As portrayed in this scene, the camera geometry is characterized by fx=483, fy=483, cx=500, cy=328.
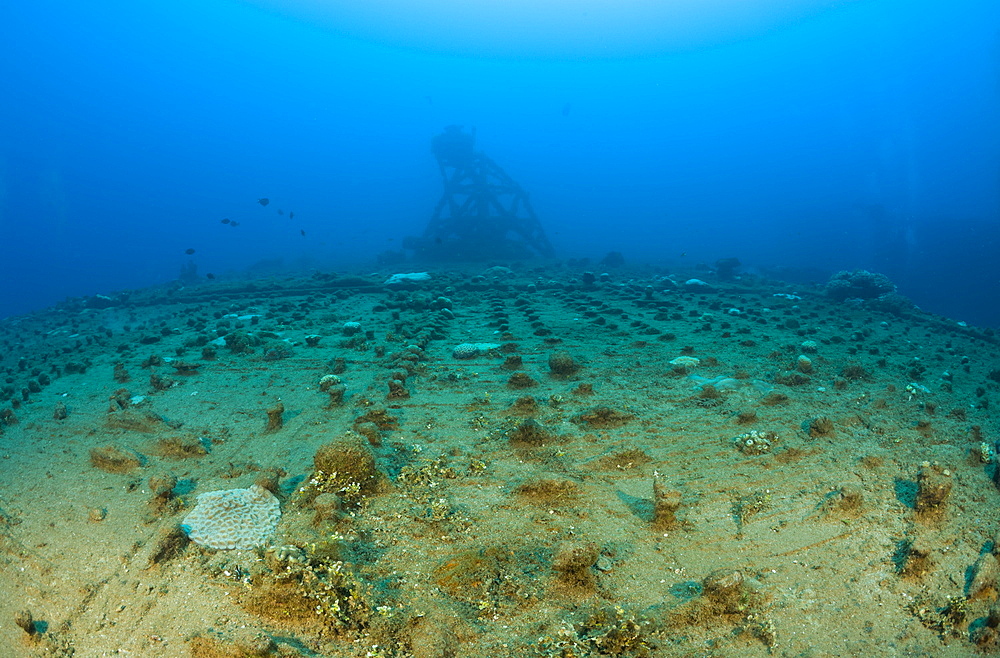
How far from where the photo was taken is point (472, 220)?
41.2 m

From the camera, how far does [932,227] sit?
158ft

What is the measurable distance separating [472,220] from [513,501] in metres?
36.6

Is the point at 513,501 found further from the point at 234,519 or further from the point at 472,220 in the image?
the point at 472,220

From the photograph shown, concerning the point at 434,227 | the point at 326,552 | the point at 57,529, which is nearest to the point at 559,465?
the point at 326,552

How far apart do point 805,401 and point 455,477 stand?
23.3 feet

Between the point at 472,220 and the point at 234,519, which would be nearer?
the point at 234,519

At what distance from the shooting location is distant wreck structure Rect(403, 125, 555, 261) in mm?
40594

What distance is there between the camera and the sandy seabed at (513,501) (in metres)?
4.72

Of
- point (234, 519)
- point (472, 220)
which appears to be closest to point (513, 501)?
point (234, 519)

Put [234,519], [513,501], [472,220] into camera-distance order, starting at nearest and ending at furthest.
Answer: [234,519]
[513,501]
[472,220]

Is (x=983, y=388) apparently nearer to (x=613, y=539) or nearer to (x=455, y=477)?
(x=613, y=539)

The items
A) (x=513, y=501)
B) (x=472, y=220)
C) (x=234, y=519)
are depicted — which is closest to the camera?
(x=234, y=519)

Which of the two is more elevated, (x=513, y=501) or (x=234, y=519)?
(x=234, y=519)

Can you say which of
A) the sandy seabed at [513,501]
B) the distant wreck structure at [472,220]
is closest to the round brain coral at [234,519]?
the sandy seabed at [513,501]
